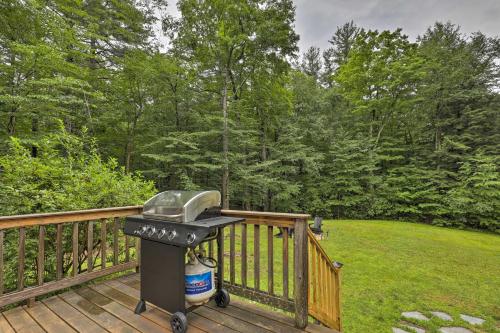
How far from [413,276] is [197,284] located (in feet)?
16.1

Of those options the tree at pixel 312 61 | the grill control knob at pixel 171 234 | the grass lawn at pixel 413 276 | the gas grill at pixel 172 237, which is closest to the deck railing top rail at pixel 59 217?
the gas grill at pixel 172 237

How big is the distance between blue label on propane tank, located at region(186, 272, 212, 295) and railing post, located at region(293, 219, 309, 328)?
2.47ft

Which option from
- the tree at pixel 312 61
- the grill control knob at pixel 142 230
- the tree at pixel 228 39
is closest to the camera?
the grill control knob at pixel 142 230

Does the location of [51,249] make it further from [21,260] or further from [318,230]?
[318,230]

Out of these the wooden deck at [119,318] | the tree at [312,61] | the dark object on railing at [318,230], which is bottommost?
the dark object on railing at [318,230]

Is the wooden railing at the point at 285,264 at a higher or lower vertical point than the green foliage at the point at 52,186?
lower

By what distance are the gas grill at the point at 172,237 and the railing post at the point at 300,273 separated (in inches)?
21.3

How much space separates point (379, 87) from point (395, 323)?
41.2 ft

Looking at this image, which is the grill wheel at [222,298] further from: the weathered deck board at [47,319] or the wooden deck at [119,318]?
the weathered deck board at [47,319]

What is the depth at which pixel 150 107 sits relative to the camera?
9758 millimetres

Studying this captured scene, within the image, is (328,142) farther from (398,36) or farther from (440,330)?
(440,330)

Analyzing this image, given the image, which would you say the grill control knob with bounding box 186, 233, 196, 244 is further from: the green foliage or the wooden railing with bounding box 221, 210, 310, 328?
the green foliage

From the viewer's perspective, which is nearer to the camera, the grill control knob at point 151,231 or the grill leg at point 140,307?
the grill control knob at point 151,231

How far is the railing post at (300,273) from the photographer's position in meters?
1.99
